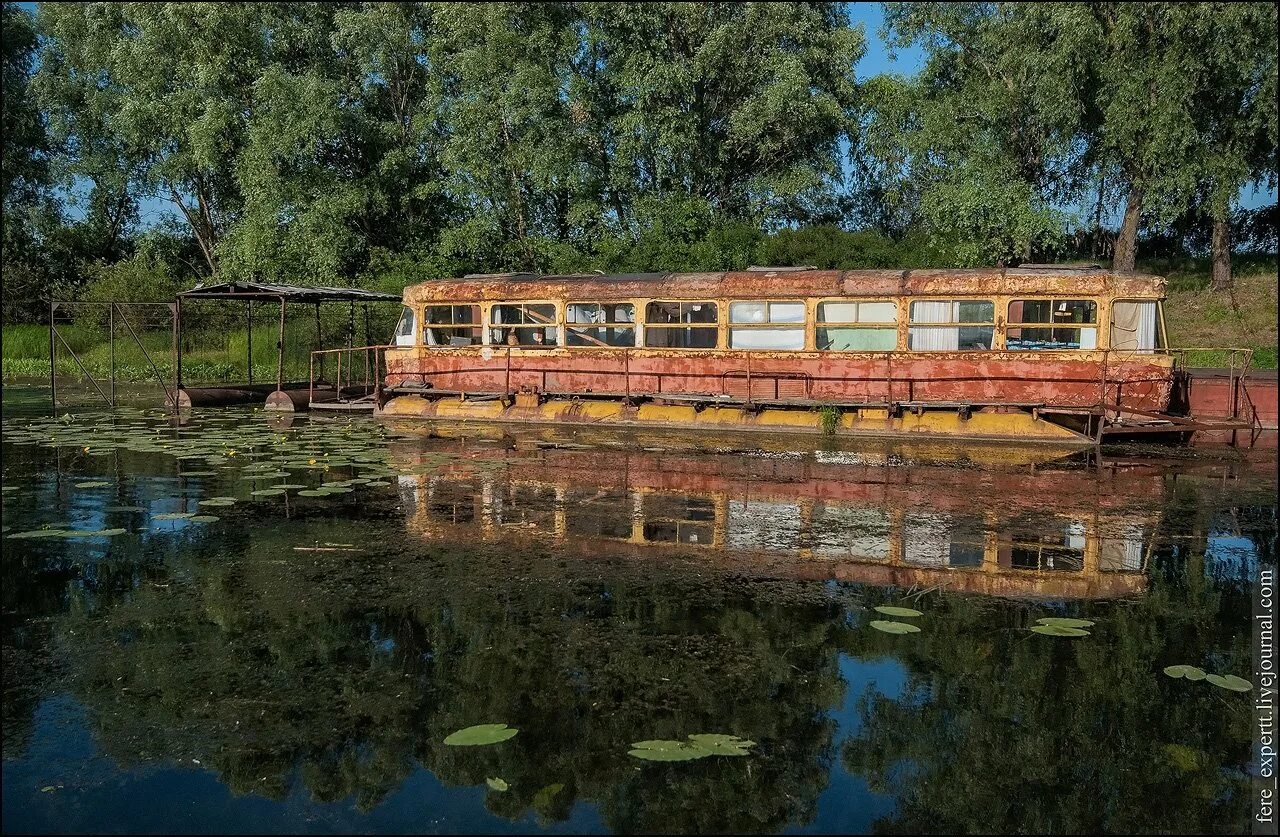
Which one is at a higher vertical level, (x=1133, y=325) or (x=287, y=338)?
(x=287, y=338)

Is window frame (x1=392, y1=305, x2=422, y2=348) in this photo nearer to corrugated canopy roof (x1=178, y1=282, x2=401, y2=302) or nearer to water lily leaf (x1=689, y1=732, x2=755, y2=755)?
corrugated canopy roof (x1=178, y1=282, x2=401, y2=302)

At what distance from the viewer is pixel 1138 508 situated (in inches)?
408

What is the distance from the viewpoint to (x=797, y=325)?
59.8ft

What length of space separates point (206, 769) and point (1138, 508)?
938cm

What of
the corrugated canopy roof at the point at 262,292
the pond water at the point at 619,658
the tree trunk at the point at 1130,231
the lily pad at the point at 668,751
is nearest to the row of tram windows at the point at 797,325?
the corrugated canopy roof at the point at 262,292

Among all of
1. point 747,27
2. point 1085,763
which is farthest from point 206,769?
point 747,27

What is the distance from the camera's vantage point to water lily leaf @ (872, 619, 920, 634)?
6.15m

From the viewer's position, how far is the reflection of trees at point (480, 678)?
4383 millimetres

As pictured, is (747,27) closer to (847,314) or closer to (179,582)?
(847,314)

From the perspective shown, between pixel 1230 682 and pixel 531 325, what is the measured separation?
16033mm

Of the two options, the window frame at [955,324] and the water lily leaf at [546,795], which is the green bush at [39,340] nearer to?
the window frame at [955,324]

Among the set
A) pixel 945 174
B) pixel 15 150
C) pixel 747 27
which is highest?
pixel 747 27

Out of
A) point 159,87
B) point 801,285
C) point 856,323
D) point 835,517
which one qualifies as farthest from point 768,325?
point 159,87

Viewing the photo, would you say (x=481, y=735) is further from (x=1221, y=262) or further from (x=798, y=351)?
(x=1221, y=262)
